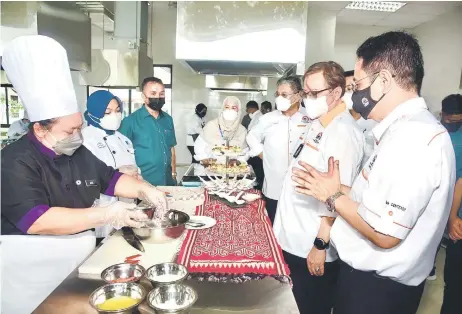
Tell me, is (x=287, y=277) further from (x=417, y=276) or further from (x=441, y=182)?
(x=441, y=182)

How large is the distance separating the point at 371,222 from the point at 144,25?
11.5 feet

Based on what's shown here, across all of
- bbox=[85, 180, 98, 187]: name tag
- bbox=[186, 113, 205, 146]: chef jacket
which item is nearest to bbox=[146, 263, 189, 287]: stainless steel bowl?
bbox=[85, 180, 98, 187]: name tag

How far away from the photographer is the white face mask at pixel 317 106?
1.70 metres

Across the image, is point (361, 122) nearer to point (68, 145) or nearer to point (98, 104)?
point (98, 104)

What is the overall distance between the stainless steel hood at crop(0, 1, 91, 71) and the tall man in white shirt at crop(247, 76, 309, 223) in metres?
1.71

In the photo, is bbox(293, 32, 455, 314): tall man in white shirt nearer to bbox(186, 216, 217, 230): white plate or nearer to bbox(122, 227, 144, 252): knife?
bbox(186, 216, 217, 230): white plate

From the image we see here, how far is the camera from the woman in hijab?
367 cm

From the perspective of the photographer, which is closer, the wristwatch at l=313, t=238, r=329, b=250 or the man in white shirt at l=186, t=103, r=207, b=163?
the wristwatch at l=313, t=238, r=329, b=250

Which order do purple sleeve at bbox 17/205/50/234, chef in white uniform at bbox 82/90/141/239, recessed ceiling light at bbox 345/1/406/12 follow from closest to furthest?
purple sleeve at bbox 17/205/50/234, chef in white uniform at bbox 82/90/141/239, recessed ceiling light at bbox 345/1/406/12

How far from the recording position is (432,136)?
1.05 meters

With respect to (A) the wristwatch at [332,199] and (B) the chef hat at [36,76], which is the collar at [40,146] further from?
(A) the wristwatch at [332,199]

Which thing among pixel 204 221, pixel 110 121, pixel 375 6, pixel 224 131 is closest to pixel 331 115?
pixel 204 221

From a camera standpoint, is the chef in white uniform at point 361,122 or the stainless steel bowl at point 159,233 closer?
the stainless steel bowl at point 159,233

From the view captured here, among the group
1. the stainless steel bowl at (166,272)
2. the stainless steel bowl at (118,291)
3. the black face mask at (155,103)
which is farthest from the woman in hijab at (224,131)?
the stainless steel bowl at (118,291)
